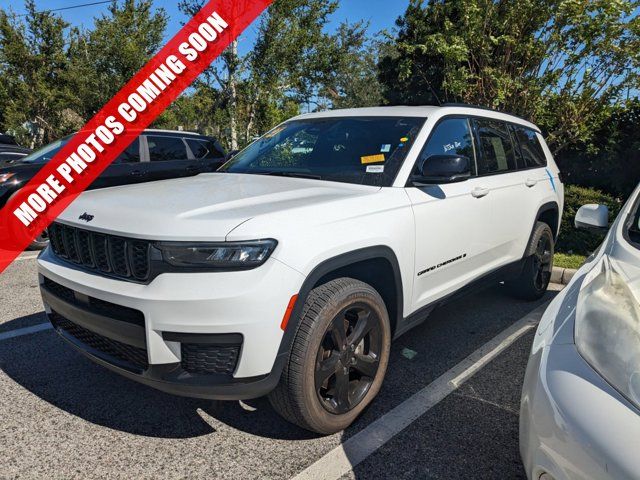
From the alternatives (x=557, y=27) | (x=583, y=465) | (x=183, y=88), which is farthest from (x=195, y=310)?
(x=183, y=88)

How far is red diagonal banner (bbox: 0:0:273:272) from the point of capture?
644 centimetres

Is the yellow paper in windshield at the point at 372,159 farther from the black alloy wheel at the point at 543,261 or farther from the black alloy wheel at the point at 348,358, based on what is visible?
the black alloy wheel at the point at 543,261

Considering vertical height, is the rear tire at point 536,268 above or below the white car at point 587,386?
below

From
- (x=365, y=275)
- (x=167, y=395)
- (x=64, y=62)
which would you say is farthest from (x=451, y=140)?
(x=64, y=62)

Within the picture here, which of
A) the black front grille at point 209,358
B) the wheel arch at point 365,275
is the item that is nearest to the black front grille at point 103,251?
the black front grille at point 209,358

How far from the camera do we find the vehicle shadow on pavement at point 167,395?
2.64m

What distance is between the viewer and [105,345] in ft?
7.84

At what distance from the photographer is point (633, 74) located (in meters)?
7.43

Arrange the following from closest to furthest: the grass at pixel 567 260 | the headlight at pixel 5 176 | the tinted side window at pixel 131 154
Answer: the grass at pixel 567 260
the headlight at pixel 5 176
the tinted side window at pixel 131 154

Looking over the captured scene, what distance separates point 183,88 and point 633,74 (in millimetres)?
11682

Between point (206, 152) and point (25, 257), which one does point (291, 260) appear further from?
point (206, 152)

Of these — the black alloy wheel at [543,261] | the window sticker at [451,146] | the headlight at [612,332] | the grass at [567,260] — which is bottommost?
the grass at [567,260]

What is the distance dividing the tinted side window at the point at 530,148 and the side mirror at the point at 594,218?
5.08 ft

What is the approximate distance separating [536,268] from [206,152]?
562 cm
